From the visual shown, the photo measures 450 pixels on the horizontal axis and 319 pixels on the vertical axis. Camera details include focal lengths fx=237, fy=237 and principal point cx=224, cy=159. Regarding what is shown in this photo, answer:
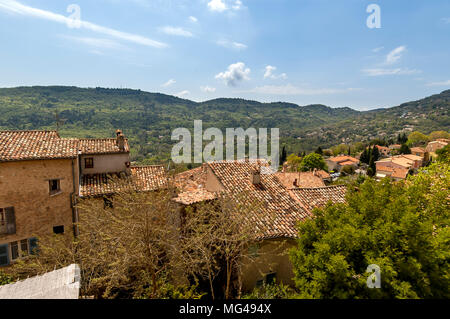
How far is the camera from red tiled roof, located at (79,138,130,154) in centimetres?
1905

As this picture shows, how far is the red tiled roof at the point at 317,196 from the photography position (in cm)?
1548

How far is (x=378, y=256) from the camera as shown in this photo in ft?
25.2

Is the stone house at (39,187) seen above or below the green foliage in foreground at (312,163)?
above

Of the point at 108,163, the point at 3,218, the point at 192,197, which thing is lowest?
the point at 3,218

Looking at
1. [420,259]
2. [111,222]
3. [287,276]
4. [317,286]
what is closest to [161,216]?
[111,222]

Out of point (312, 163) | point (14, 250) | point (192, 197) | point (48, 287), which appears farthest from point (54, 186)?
point (312, 163)

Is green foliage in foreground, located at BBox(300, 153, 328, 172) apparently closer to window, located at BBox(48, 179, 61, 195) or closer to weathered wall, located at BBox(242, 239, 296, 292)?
weathered wall, located at BBox(242, 239, 296, 292)

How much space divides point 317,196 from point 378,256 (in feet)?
28.8

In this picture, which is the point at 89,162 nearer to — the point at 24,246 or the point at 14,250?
the point at 24,246

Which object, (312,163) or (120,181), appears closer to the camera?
→ (120,181)

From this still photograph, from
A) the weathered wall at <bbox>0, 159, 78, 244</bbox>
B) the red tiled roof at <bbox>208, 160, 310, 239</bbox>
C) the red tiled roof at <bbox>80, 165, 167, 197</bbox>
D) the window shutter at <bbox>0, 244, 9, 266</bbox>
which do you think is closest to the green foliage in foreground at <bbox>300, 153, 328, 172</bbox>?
the red tiled roof at <bbox>208, 160, 310, 239</bbox>

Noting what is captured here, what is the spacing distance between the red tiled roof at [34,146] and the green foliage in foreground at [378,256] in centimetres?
1645

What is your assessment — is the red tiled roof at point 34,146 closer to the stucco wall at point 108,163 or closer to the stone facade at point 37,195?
the stone facade at point 37,195

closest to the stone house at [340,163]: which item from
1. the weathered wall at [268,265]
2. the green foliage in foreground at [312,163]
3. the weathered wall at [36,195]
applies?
the green foliage in foreground at [312,163]
